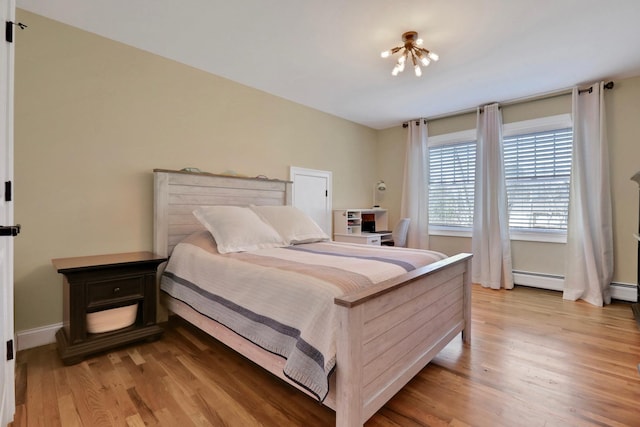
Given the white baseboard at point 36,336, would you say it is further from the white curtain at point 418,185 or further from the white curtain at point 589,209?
the white curtain at point 589,209

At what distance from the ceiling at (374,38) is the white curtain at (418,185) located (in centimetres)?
112

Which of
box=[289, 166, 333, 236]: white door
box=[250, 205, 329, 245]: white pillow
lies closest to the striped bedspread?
box=[250, 205, 329, 245]: white pillow

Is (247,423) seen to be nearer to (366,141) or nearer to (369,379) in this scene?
(369,379)

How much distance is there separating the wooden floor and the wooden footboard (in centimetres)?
20

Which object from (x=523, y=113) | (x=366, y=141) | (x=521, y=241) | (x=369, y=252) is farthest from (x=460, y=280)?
(x=366, y=141)

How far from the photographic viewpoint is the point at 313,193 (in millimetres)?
4156

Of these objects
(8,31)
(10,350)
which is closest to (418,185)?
(8,31)

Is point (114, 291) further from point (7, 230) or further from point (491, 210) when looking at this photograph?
point (491, 210)

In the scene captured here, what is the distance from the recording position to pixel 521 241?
3879 mm

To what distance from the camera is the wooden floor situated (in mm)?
1446

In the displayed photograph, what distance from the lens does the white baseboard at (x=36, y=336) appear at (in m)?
2.08

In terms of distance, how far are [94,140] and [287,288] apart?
2.12m

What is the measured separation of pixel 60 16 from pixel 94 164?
3.57 ft

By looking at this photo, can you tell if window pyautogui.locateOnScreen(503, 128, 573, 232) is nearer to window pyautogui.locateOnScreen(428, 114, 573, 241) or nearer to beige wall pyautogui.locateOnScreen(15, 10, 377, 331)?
window pyautogui.locateOnScreen(428, 114, 573, 241)
